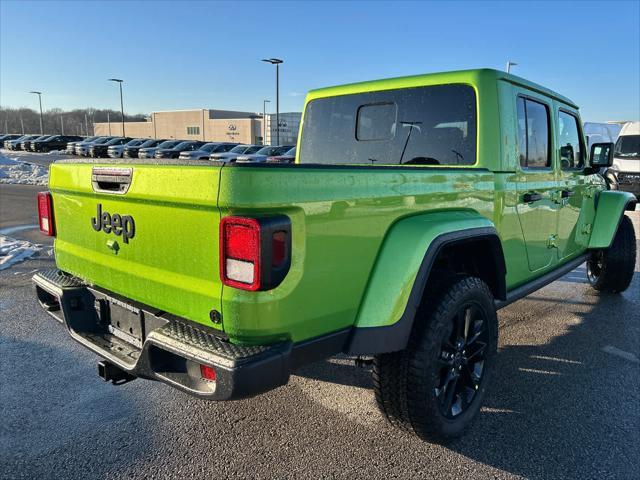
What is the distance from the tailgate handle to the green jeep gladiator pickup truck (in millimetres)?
12

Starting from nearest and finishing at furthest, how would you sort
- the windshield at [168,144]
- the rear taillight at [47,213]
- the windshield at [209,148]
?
the rear taillight at [47,213] → the windshield at [209,148] → the windshield at [168,144]

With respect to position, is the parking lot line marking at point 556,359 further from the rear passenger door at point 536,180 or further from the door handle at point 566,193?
the door handle at point 566,193

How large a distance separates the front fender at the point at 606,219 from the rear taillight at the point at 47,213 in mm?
4674

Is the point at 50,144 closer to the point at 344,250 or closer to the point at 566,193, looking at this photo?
the point at 566,193

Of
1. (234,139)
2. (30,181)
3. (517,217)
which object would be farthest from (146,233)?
(234,139)

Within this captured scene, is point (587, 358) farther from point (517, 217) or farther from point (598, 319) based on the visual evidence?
point (517, 217)

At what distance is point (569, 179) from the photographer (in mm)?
4062

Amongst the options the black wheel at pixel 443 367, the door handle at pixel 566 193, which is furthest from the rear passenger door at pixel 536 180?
the black wheel at pixel 443 367

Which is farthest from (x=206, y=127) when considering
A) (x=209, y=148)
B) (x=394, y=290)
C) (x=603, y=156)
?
(x=394, y=290)

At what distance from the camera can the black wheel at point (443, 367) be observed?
248 cm

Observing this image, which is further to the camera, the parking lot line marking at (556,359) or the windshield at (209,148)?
the windshield at (209,148)

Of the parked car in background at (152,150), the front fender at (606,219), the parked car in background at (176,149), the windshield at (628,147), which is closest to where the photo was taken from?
the front fender at (606,219)

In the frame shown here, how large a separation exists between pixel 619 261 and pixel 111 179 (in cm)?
533

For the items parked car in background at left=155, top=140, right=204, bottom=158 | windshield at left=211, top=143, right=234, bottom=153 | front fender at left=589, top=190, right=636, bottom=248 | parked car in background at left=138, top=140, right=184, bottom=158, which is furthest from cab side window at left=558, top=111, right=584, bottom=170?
parked car in background at left=138, top=140, right=184, bottom=158
